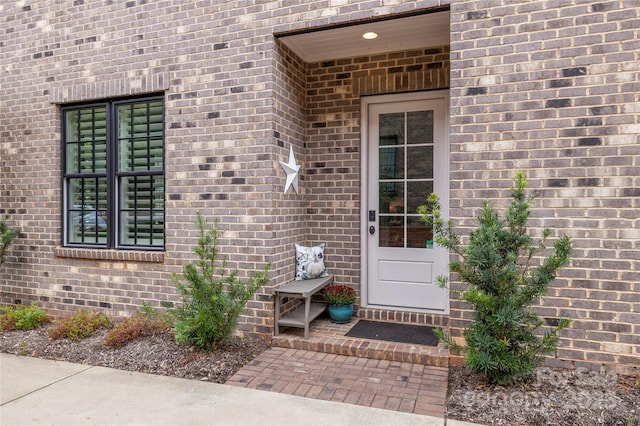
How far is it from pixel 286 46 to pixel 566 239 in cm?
324

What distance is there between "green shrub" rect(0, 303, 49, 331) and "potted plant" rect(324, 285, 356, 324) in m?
3.33

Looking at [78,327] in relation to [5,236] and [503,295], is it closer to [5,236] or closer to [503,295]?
[5,236]

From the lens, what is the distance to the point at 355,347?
3965 mm

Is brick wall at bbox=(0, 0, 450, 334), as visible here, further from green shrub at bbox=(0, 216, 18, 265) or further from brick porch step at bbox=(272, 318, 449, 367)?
brick porch step at bbox=(272, 318, 449, 367)

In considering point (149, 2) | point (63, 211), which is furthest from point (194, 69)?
point (63, 211)

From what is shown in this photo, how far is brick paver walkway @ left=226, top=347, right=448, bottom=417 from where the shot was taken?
3.11 meters

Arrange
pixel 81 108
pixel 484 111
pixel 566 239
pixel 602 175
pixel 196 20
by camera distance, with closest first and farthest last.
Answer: pixel 566 239 → pixel 602 175 → pixel 484 111 → pixel 196 20 → pixel 81 108

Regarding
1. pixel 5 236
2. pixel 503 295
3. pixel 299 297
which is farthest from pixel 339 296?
pixel 5 236

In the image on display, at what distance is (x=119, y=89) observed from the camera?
4.87m

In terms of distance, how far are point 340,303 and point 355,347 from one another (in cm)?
72

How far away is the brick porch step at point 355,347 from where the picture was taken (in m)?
3.78

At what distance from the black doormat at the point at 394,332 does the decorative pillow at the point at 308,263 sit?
714 mm

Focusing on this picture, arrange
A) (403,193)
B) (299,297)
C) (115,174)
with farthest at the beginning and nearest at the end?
(115,174), (403,193), (299,297)

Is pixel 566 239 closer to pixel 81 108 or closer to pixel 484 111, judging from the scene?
pixel 484 111
